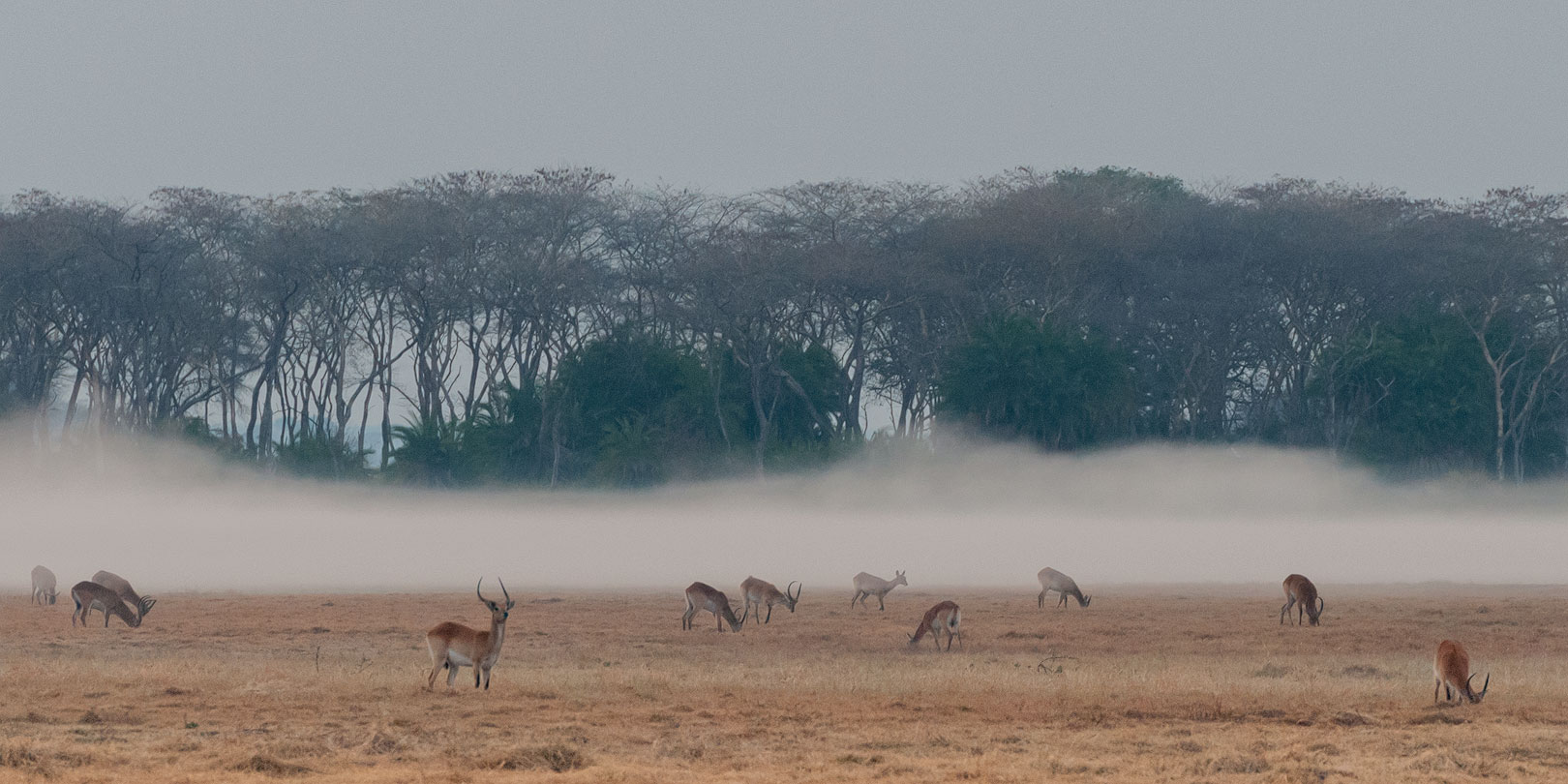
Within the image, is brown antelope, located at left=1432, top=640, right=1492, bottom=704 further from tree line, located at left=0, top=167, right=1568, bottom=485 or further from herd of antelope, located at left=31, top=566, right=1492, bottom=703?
tree line, located at left=0, top=167, right=1568, bottom=485

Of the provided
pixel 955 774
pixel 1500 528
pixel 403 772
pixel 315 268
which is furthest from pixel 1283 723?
pixel 315 268

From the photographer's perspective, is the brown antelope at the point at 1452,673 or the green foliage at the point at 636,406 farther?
the green foliage at the point at 636,406

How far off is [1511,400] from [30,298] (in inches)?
2175

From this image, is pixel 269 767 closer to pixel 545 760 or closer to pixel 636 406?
pixel 545 760

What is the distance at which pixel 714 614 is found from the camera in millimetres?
30281

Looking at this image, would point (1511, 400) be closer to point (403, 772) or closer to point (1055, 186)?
point (1055, 186)

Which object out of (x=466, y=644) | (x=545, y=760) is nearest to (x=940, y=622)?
(x=466, y=644)

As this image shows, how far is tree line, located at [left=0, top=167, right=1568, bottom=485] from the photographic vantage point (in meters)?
67.4

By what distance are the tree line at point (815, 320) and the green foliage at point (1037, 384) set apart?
15 cm

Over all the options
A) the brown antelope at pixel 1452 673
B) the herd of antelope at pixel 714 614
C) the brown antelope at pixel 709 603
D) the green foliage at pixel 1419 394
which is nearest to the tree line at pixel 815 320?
the green foliage at pixel 1419 394

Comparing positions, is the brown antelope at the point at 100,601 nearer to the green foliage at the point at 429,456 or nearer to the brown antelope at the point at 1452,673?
the brown antelope at the point at 1452,673

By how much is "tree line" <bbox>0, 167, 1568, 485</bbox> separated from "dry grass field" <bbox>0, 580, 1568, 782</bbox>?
38392 mm

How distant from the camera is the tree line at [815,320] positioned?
67375 mm

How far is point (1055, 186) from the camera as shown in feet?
239
